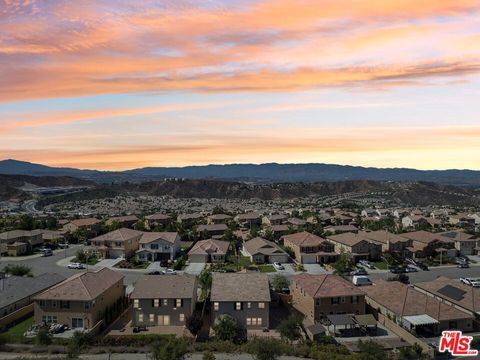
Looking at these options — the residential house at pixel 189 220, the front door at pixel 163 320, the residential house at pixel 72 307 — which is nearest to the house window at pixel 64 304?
the residential house at pixel 72 307

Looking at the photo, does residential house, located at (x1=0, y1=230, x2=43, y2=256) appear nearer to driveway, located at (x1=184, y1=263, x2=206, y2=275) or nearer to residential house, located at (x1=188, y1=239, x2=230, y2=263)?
residential house, located at (x1=188, y1=239, x2=230, y2=263)

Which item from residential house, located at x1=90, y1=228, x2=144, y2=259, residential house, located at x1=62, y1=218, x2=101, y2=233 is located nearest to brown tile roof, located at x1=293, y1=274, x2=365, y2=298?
residential house, located at x1=90, y1=228, x2=144, y2=259

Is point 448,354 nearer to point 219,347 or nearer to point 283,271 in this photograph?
point 219,347

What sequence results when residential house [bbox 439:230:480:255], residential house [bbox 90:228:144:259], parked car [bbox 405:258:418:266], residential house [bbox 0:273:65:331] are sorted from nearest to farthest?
residential house [bbox 0:273:65:331] < parked car [bbox 405:258:418:266] < residential house [bbox 90:228:144:259] < residential house [bbox 439:230:480:255]

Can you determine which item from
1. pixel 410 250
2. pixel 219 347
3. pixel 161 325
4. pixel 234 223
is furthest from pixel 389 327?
pixel 234 223

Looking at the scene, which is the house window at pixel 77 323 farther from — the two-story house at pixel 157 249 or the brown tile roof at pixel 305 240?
the brown tile roof at pixel 305 240

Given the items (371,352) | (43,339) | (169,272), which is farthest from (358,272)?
(43,339)
